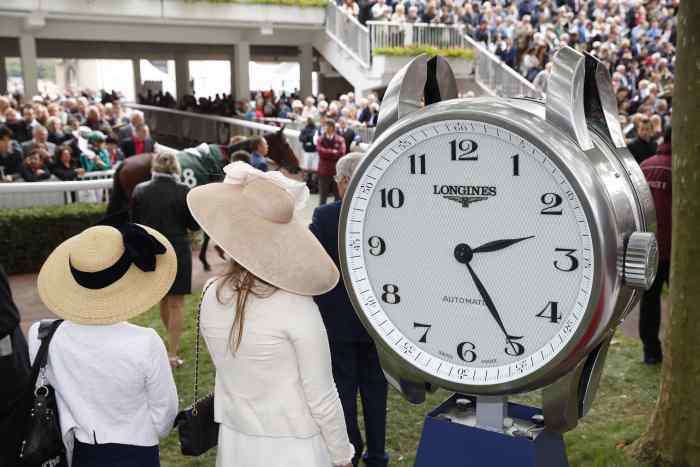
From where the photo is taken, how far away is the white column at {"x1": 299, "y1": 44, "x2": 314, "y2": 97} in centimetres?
2633

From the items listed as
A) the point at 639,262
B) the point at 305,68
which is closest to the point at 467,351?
the point at 639,262

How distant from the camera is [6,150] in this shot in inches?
402

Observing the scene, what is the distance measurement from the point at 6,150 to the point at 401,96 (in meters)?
9.54

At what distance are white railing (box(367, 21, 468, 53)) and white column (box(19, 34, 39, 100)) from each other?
975cm

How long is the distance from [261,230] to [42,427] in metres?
1.03

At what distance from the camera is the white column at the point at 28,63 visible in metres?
22.1

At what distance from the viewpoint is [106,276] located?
270 centimetres

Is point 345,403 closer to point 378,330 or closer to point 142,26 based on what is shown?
point 378,330

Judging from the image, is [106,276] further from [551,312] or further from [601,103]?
[601,103]

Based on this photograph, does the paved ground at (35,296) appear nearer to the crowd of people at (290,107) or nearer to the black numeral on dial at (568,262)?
the black numeral on dial at (568,262)

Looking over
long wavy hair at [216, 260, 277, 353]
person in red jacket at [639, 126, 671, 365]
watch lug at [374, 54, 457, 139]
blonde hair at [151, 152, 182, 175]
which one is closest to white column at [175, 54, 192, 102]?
blonde hair at [151, 152, 182, 175]

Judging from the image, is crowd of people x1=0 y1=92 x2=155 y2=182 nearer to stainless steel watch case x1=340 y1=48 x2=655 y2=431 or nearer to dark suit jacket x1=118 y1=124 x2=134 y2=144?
dark suit jacket x1=118 y1=124 x2=134 y2=144

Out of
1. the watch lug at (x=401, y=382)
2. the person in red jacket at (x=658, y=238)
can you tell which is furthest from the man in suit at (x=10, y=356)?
the person in red jacket at (x=658, y=238)

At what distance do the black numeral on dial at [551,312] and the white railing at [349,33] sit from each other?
69.9 feet
